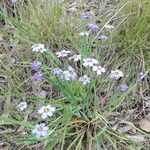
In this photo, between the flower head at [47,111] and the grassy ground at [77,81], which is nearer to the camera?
the flower head at [47,111]

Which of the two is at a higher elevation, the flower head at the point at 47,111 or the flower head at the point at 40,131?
the flower head at the point at 47,111

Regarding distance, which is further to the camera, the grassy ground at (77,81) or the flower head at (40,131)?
the grassy ground at (77,81)

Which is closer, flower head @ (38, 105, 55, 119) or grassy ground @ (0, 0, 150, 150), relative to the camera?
flower head @ (38, 105, 55, 119)

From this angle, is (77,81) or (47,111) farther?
(77,81)

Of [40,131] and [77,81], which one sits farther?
[77,81]

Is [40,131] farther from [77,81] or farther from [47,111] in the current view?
[77,81]

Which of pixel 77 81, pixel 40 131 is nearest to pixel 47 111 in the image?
pixel 40 131

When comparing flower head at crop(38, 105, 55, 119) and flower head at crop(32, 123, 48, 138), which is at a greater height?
flower head at crop(38, 105, 55, 119)

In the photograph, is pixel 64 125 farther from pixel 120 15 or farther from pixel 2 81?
pixel 120 15

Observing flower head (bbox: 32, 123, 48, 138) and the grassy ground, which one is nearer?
flower head (bbox: 32, 123, 48, 138)
